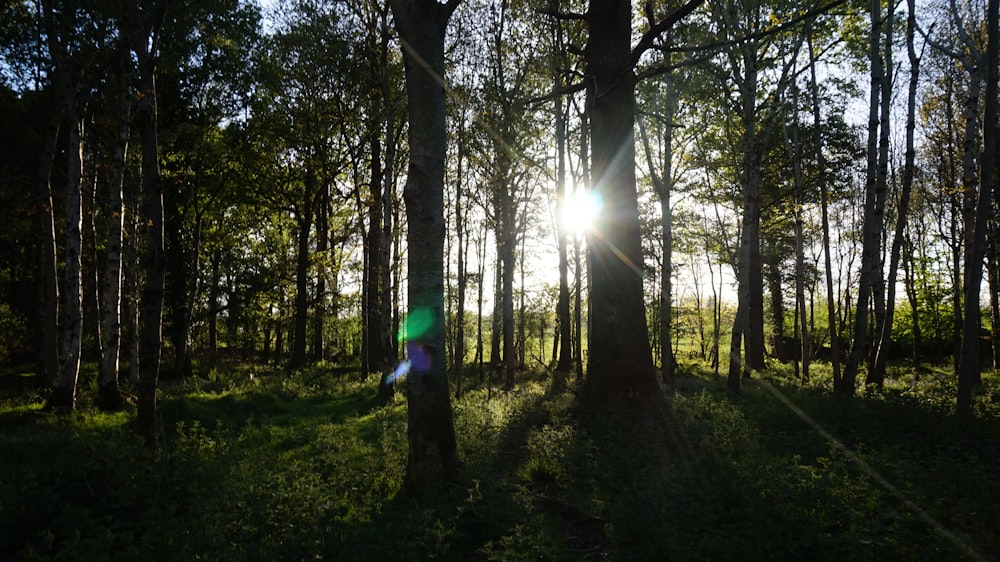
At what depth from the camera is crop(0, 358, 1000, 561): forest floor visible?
4.32m

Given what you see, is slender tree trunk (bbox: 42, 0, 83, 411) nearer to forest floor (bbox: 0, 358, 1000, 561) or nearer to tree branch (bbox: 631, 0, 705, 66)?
forest floor (bbox: 0, 358, 1000, 561)

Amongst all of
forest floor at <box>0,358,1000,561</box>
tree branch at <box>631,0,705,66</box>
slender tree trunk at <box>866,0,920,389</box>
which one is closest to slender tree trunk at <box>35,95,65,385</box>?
forest floor at <box>0,358,1000,561</box>

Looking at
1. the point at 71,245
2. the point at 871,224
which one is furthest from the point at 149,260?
the point at 871,224

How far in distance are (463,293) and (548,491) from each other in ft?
31.9

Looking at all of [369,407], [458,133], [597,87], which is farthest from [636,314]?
[458,133]

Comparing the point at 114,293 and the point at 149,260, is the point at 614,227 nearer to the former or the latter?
the point at 149,260

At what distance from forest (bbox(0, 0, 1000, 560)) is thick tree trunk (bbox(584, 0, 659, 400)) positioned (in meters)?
0.06

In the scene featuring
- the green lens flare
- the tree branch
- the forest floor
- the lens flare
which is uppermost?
the tree branch

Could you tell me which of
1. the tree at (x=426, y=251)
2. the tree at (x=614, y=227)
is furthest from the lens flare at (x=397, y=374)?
the tree at (x=426, y=251)

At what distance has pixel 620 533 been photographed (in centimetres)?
485

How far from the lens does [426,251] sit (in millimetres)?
6250

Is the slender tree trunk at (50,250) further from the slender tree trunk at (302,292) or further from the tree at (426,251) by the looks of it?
the tree at (426,251)

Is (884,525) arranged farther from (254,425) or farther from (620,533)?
(254,425)

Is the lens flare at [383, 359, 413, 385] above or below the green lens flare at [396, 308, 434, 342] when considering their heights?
below
